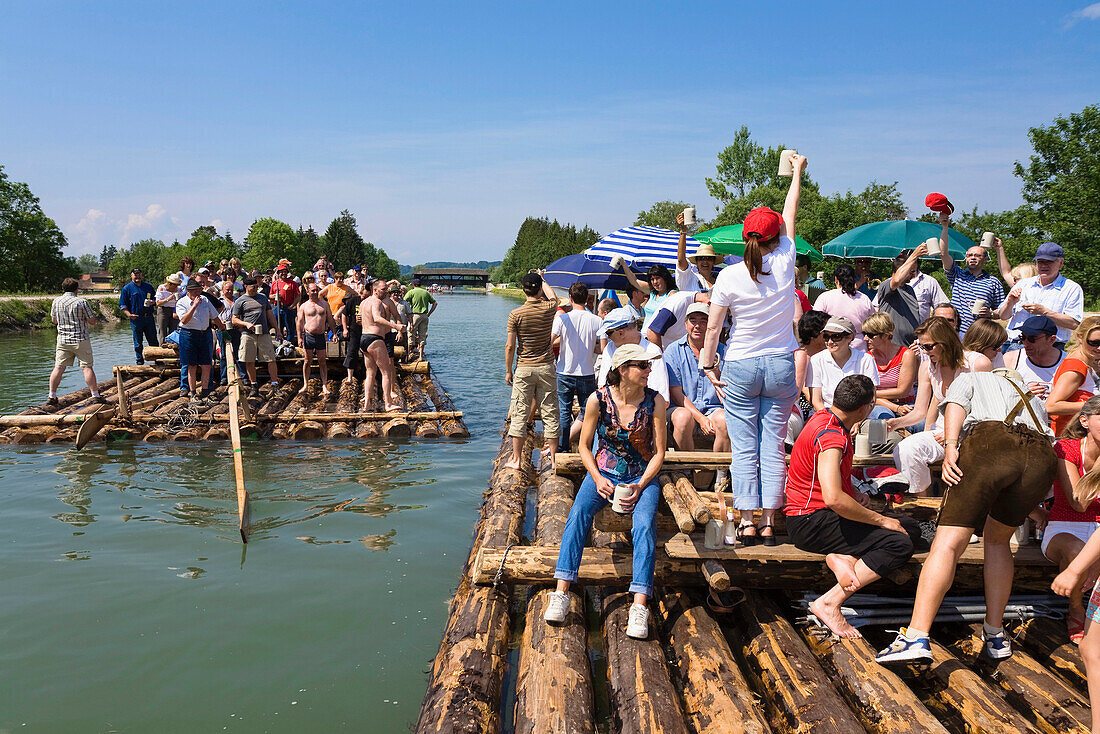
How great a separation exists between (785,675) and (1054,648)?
1.69m

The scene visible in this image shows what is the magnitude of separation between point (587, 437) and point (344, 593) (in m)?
2.87

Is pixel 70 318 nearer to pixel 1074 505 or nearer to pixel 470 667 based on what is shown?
pixel 470 667

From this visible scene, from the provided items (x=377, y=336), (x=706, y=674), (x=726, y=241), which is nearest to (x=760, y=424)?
(x=706, y=674)

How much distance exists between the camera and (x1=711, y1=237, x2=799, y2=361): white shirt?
189 inches

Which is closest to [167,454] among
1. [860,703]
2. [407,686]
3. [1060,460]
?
[407,686]

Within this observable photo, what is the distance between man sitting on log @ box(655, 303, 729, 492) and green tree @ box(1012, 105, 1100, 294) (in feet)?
133

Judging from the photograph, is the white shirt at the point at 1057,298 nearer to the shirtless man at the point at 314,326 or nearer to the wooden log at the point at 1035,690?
the wooden log at the point at 1035,690

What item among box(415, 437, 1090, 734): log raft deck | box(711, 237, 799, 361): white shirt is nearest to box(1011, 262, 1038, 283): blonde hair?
box(415, 437, 1090, 734): log raft deck

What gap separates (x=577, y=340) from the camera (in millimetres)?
7660

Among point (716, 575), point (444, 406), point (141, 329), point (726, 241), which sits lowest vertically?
point (444, 406)

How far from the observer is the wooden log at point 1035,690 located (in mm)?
3529

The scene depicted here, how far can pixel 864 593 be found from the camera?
5.09 metres

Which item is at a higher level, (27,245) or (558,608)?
(27,245)

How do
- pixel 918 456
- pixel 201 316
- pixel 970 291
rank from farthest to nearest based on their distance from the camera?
1. pixel 201 316
2. pixel 970 291
3. pixel 918 456
